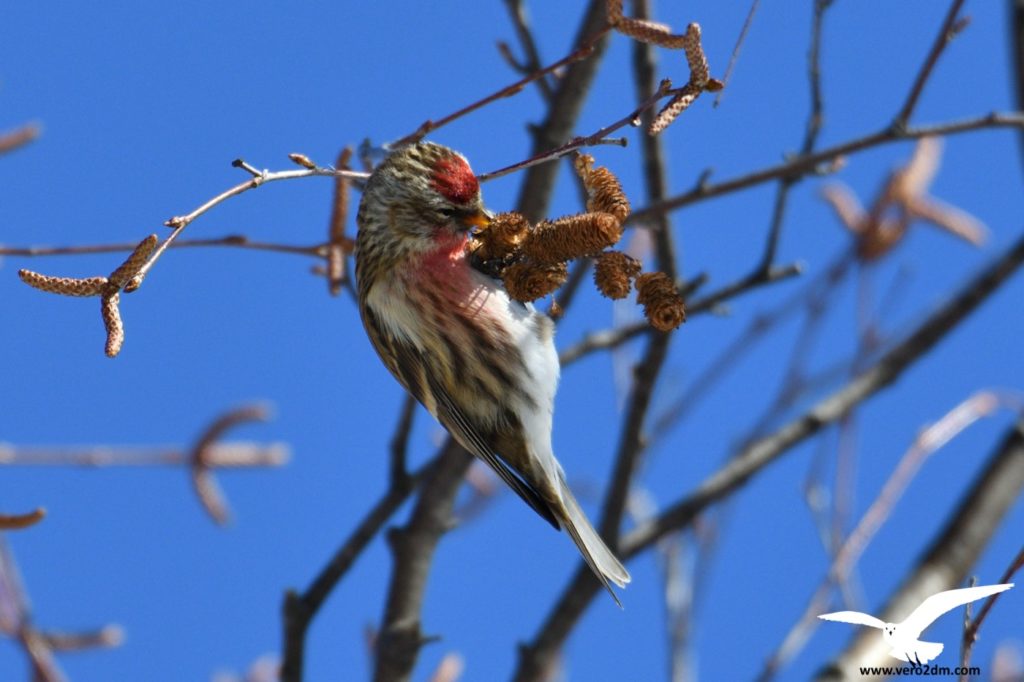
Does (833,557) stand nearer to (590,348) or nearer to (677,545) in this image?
(677,545)

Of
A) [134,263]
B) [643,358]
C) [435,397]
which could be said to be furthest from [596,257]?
[643,358]

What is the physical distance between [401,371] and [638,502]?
113 centimetres

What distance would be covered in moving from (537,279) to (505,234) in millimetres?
209

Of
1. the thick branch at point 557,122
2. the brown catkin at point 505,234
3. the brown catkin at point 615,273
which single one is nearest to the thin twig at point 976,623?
the brown catkin at point 615,273

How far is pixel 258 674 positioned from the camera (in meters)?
3.65

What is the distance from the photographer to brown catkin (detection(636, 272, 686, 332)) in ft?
5.93

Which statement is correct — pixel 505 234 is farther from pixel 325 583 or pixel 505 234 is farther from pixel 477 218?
pixel 325 583

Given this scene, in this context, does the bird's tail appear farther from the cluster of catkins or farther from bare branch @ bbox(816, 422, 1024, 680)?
the cluster of catkins

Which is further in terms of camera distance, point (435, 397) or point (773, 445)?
point (773, 445)

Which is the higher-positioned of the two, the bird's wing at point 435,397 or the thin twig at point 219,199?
the bird's wing at point 435,397

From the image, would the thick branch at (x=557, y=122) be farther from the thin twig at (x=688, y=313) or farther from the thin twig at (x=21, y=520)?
the thin twig at (x=21, y=520)

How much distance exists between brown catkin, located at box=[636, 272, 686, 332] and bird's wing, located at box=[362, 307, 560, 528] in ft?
3.36

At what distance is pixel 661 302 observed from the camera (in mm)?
1814

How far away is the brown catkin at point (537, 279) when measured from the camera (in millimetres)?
2062
